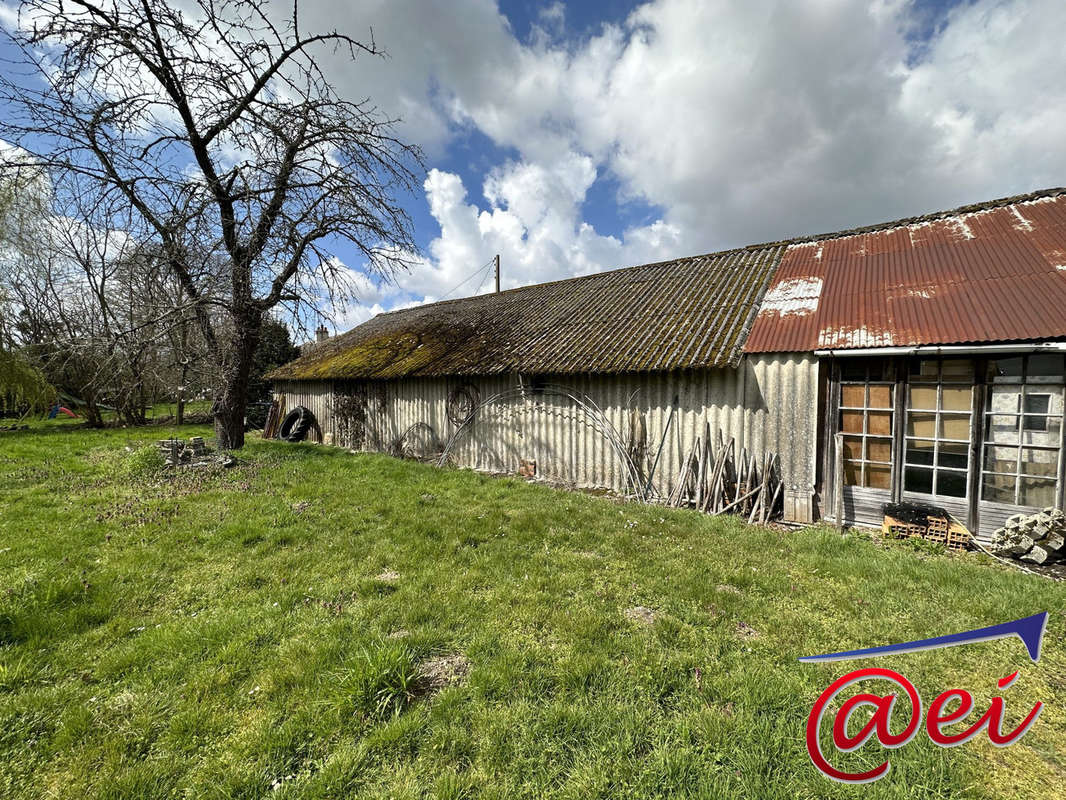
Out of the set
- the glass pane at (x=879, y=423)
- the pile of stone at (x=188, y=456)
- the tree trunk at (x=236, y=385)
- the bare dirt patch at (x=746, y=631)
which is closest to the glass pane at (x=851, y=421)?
the glass pane at (x=879, y=423)

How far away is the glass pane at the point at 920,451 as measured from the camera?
A: 568 centimetres

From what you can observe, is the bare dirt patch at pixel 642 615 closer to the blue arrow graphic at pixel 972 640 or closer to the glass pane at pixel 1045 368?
the blue arrow graphic at pixel 972 640

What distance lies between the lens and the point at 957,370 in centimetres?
546

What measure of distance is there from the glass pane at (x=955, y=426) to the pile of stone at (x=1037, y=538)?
1143 millimetres

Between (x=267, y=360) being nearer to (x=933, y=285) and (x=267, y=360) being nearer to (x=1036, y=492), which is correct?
(x=933, y=285)

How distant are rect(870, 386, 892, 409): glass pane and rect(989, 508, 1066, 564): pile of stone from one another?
6.33ft

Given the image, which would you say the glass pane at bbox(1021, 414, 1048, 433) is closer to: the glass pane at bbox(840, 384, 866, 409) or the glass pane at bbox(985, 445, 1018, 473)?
the glass pane at bbox(985, 445, 1018, 473)

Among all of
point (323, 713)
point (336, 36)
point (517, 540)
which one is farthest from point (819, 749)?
point (336, 36)

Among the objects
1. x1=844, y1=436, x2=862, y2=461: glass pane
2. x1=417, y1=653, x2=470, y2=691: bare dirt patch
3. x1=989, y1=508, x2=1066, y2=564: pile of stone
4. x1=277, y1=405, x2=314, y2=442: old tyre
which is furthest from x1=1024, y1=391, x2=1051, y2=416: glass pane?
x1=277, y1=405, x2=314, y2=442: old tyre

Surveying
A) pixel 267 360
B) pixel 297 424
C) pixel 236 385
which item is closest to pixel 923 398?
pixel 236 385

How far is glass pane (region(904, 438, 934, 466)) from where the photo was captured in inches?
223

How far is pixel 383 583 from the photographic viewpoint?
411 cm

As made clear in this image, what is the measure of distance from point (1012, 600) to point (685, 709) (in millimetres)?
3717

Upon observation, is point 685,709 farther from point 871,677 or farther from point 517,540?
point 517,540
